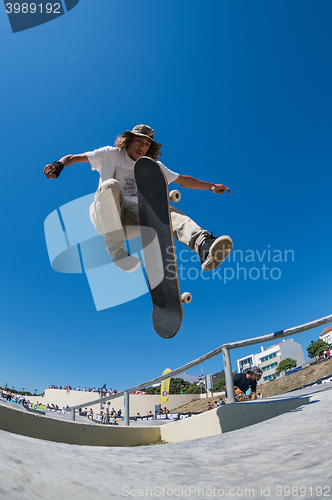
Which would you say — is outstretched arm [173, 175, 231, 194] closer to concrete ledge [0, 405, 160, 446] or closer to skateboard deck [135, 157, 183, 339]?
skateboard deck [135, 157, 183, 339]

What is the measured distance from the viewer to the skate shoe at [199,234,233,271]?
10.1 feet

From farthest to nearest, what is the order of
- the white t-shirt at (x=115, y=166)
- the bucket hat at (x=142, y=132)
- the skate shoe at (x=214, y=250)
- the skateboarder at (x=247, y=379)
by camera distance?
1. the skateboarder at (x=247, y=379)
2. the bucket hat at (x=142, y=132)
3. the white t-shirt at (x=115, y=166)
4. the skate shoe at (x=214, y=250)

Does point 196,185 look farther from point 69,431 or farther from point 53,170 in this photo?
point 69,431

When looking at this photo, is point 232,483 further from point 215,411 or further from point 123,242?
point 123,242

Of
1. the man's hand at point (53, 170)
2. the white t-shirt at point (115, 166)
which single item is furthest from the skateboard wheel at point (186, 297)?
the man's hand at point (53, 170)

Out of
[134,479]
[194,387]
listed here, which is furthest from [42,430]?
[194,387]

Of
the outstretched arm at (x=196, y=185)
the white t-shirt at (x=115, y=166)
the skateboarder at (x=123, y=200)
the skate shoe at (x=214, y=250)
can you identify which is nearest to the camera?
the skate shoe at (x=214, y=250)

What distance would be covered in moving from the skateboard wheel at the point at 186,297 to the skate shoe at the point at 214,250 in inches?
13.8

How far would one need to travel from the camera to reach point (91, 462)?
128 cm

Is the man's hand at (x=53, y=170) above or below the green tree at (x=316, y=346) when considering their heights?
below

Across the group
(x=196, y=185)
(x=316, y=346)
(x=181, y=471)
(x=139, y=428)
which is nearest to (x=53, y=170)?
(x=196, y=185)

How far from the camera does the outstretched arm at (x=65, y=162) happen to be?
3.43 meters

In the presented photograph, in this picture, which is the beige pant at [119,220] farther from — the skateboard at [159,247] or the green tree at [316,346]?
the green tree at [316,346]

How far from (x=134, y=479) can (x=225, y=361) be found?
2.01 metres
